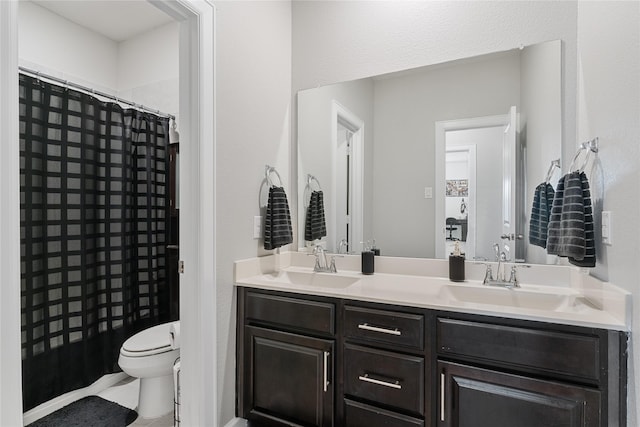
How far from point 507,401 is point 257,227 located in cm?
144

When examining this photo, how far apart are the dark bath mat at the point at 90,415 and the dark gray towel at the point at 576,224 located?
2.42m

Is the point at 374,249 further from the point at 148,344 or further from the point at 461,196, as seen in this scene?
the point at 148,344

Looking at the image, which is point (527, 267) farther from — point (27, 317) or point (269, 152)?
point (27, 317)

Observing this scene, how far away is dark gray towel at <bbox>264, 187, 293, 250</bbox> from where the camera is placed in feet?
6.40

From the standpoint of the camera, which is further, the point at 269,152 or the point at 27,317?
the point at 269,152

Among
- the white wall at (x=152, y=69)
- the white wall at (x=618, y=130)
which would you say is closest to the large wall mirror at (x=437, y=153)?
the white wall at (x=618, y=130)

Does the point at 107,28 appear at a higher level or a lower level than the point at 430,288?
higher

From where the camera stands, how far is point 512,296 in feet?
4.97

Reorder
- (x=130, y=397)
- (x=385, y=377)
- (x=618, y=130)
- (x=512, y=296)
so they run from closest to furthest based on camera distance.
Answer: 1. (x=618, y=130)
2. (x=385, y=377)
3. (x=512, y=296)
4. (x=130, y=397)

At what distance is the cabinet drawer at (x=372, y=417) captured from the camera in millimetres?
1354

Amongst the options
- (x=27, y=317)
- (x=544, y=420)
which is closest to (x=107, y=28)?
(x=27, y=317)

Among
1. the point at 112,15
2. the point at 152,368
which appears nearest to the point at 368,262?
the point at 152,368

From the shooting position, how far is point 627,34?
1071 mm

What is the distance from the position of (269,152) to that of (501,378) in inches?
64.4
